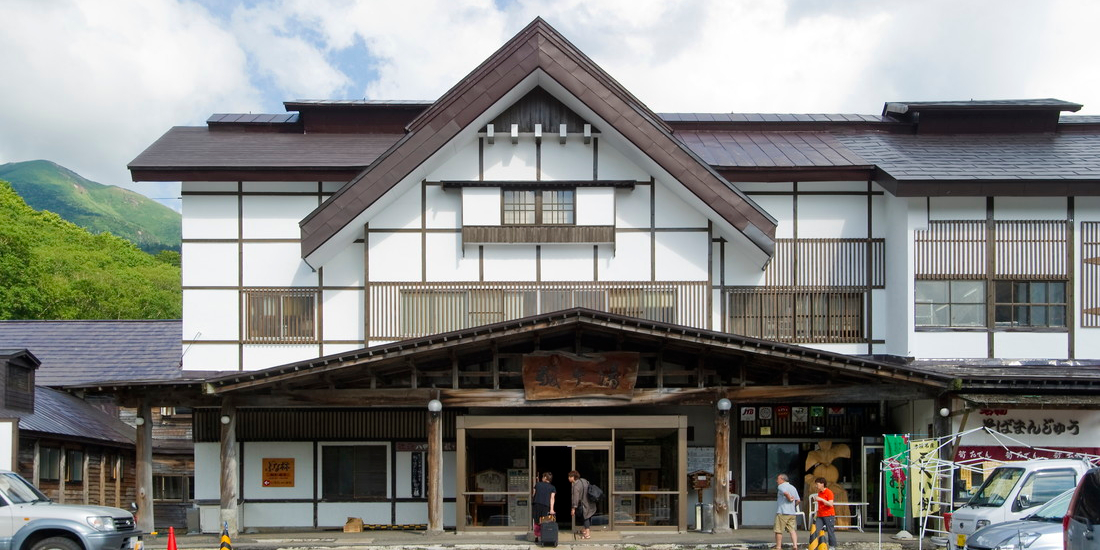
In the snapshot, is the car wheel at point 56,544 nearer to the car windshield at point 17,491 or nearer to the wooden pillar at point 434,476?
the car windshield at point 17,491

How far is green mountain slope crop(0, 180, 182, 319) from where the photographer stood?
58562 millimetres

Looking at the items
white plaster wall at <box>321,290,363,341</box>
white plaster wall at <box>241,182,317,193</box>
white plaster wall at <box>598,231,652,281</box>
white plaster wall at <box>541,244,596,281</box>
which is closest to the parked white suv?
white plaster wall at <box>321,290,363,341</box>

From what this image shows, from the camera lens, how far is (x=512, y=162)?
26.0m

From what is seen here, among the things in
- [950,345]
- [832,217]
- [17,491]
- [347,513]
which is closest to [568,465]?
[347,513]

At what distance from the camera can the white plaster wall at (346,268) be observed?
2589cm

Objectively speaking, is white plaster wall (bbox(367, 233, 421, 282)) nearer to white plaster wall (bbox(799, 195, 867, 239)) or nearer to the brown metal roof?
the brown metal roof

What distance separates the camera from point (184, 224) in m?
26.0

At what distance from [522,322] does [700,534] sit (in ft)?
18.6

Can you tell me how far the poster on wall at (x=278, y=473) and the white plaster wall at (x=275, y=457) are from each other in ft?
0.23

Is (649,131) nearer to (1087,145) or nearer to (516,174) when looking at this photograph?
(516,174)

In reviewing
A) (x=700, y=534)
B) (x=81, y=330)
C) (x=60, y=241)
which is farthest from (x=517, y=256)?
(x=60, y=241)

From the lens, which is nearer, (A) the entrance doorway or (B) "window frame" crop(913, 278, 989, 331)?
(A) the entrance doorway

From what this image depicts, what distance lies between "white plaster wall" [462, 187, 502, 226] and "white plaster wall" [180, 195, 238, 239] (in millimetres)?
5438

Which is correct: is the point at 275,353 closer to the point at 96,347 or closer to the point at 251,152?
the point at 251,152
